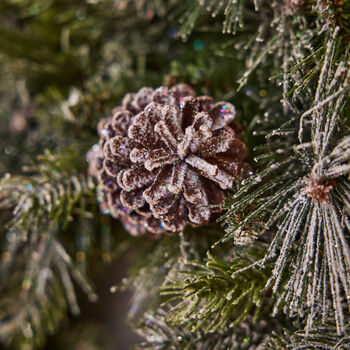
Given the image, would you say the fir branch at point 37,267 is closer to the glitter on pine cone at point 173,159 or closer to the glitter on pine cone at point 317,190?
the glitter on pine cone at point 173,159

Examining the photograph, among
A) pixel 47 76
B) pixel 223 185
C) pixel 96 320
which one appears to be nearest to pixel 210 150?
pixel 223 185

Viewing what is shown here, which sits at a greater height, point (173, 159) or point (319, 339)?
point (173, 159)

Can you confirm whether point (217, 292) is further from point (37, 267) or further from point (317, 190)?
point (37, 267)

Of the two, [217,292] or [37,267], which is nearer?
[217,292]

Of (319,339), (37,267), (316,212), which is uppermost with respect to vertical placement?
(37,267)

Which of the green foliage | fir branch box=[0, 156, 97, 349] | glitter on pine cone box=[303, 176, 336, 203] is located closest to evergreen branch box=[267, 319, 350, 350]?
the green foliage

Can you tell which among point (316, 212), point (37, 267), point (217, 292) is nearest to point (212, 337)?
point (217, 292)

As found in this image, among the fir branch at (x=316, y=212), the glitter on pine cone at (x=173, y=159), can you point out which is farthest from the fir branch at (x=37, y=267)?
the fir branch at (x=316, y=212)

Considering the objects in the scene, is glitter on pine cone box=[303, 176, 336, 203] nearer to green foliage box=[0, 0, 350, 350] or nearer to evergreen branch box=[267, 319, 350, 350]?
green foliage box=[0, 0, 350, 350]
